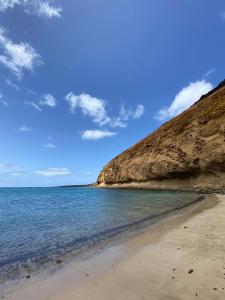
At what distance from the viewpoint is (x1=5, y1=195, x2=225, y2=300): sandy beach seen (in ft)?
13.5

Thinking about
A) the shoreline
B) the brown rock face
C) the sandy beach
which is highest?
the brown rock face

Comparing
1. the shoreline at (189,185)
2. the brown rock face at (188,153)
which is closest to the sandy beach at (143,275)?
the shoreline at (189,185)

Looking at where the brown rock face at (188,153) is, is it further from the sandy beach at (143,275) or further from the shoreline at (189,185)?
the sandy beach at (143,275)

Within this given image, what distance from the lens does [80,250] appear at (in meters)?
7.37

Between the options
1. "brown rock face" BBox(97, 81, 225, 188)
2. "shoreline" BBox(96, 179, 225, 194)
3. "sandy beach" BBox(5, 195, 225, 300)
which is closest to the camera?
"sandy beach" BBox(5, 195, 225, 300)

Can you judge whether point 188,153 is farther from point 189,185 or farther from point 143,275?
point 143,275

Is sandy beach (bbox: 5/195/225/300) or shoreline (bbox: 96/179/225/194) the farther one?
shoreline (bbox: 96/179/225/194)

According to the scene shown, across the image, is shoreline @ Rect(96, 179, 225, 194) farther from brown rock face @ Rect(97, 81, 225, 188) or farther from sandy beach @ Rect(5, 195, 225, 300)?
sandy beach @ Rect(5, 195, 225, 300)

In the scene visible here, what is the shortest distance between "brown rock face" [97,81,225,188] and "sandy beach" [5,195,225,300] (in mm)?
35946

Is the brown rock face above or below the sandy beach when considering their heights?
above

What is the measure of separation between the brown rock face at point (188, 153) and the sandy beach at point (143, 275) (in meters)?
35.9

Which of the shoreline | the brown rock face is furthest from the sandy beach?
the brown rock face

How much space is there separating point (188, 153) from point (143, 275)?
43.1 m

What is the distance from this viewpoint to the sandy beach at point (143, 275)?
Result: 162 inches
